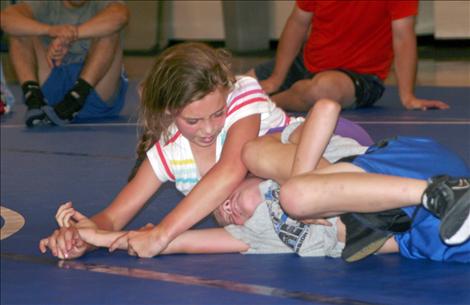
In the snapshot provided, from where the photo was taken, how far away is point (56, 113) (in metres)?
5.70

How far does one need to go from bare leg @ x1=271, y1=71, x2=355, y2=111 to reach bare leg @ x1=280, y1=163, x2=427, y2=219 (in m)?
2.78

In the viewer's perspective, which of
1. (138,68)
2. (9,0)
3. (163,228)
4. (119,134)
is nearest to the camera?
(163,228)

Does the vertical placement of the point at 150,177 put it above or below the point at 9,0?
above

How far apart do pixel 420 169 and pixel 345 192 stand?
23cm

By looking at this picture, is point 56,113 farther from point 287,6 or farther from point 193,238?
point 287,6

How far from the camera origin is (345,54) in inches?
226

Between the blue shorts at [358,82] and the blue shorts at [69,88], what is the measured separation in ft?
2.97

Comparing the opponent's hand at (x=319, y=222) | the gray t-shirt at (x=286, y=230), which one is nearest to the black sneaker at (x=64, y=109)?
the gray t-shirt at (x=286, y=230)

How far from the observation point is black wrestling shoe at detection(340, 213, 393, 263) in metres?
2.77

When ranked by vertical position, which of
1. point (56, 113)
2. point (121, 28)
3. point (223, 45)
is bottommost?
point (223, 45)

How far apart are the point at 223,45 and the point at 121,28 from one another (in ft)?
18.0

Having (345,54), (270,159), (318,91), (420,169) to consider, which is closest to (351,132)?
(270,159)

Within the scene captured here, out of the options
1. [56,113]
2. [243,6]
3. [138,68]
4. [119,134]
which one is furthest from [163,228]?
[243,6]

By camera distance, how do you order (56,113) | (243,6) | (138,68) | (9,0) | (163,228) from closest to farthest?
(163,228) → (56,113) → (138,68) → (243,6) → (9,0)
